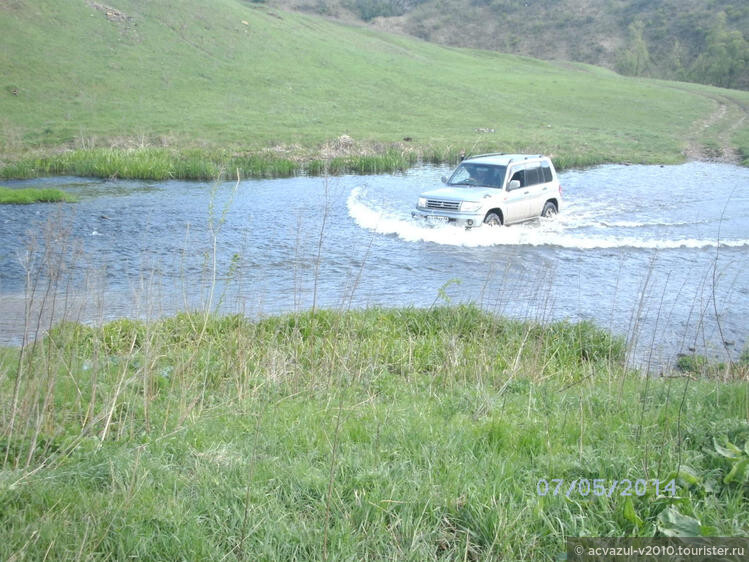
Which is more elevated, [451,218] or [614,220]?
[451,218]

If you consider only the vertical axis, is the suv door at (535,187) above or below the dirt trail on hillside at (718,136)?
below

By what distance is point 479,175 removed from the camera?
21.1 metres

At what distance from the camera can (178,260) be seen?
17328mm

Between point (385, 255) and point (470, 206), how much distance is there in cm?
297

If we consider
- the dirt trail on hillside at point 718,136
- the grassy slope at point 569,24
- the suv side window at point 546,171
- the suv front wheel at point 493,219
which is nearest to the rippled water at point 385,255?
the suv front wheel at point 493,219

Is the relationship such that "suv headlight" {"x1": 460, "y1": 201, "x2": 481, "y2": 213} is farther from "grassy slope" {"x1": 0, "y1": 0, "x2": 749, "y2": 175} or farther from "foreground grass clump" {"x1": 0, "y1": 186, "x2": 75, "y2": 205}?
"grassy slope" {"x1": 0, "y1": 0, "x2": 749, "y2": 175}

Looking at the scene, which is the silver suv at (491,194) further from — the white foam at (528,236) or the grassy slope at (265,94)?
the grassy slope at (265,94)

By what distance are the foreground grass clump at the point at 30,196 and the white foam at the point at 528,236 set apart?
10.3 meters

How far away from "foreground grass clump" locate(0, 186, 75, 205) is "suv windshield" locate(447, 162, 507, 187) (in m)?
13.2

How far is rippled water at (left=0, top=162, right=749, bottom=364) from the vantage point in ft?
39.2

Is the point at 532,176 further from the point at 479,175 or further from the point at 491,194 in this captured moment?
the point at 491,194
